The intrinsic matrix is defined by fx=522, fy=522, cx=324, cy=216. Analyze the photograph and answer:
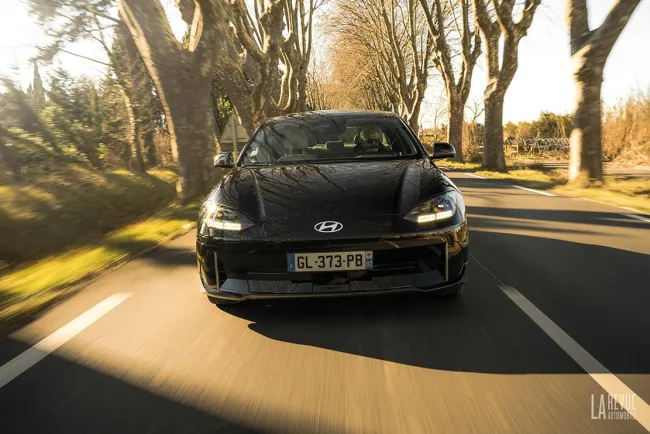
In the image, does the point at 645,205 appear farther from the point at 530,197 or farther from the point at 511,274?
the point at 511,274

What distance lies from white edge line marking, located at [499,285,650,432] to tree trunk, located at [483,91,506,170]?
14.2m

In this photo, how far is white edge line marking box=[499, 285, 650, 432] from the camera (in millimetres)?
2344

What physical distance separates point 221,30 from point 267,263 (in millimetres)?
9377

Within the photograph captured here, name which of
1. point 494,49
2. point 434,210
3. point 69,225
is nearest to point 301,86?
point 494,49

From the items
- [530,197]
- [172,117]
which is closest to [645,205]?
[530,197]

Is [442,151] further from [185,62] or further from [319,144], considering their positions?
[185,62]

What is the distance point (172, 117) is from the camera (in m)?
10.6

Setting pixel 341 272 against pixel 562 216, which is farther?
pixel 562 216

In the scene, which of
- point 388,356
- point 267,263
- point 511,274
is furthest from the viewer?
point 511,274

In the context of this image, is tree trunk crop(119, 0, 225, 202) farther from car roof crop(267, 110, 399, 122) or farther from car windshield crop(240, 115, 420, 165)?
car windshield crop(240, 115, 420, 165)

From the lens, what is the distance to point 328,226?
3.34m

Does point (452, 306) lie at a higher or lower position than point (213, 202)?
lower

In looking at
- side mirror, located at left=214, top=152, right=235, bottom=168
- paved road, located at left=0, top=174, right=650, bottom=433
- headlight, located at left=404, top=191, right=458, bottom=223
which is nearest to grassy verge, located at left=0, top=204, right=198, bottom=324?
paved road, located at left=0, top=174, right=650, bottom=433

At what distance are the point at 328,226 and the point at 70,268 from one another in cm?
369
